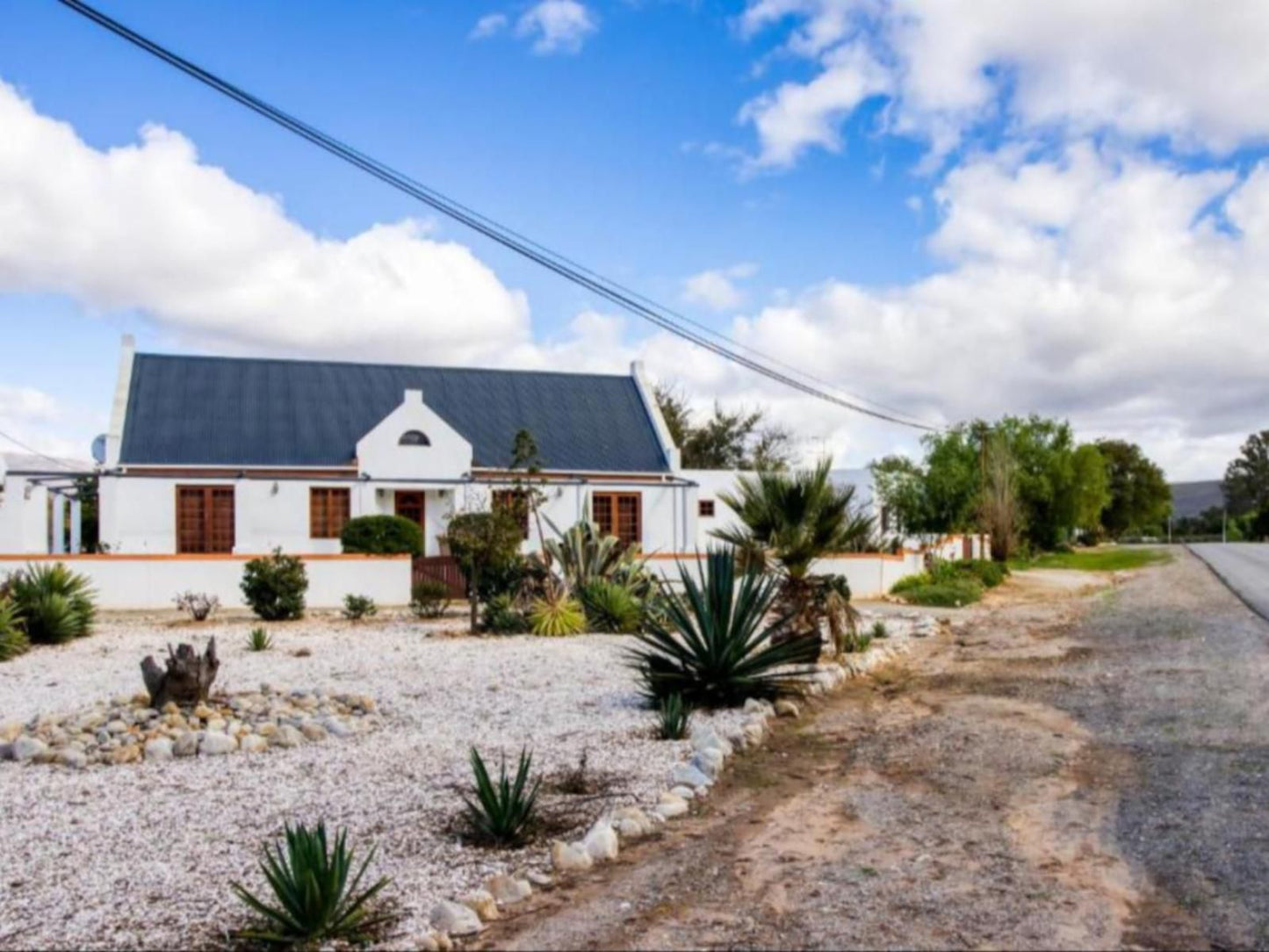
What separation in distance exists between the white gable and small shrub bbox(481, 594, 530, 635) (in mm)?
13017

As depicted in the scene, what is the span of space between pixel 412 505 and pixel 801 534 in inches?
A: 763

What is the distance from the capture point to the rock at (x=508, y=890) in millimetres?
5227

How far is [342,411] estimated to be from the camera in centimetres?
3183

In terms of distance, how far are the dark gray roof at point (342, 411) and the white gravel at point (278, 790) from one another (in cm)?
1604

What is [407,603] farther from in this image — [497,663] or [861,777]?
[861,777]

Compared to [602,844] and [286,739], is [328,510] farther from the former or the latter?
[602,844]

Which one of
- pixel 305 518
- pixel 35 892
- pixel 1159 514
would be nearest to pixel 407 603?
pixel 305 518

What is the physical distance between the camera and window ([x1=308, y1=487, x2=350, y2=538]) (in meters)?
29.0

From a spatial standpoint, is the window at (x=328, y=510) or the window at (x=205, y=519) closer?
the window at (x=205, y=519)

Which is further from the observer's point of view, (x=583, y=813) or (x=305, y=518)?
(x=305, y=518)

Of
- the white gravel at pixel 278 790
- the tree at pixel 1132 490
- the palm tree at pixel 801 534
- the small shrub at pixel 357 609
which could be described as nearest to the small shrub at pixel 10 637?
the white gravel at pixel 278 790

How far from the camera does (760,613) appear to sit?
10.7 meters

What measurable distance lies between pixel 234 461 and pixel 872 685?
20.9 metres

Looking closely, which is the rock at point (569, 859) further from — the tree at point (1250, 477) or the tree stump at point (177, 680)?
the tree at point (1250, 477)
